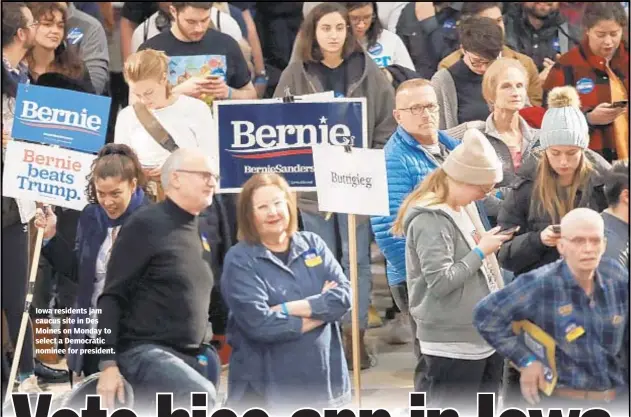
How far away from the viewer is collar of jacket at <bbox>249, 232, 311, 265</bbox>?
707 cm

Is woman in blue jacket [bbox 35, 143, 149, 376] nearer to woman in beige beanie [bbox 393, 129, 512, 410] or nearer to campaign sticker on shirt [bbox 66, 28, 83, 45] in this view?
campaign sticker on shirt [bbox 66, 28, 83, 45]

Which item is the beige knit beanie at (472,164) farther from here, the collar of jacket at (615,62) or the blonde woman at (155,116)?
the blonde woman at (155,116)

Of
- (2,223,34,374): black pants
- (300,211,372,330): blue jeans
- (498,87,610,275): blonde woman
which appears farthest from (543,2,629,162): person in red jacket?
(2,223,34,374): black pants

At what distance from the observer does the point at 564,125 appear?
720cm

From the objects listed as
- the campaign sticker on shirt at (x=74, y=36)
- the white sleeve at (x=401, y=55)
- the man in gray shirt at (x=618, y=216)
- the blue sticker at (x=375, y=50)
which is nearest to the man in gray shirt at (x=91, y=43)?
the campaign sticker on shirt at (x=74, y=36)

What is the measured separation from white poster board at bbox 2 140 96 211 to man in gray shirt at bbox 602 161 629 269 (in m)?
2.04

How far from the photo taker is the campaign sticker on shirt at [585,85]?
7441 mm

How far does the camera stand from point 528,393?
6980 mm

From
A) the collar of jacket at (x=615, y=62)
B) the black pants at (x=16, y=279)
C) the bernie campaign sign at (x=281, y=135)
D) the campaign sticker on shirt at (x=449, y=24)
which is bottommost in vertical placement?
the black pants at (x=16, y=279)

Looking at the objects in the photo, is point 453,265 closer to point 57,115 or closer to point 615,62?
point 615,62

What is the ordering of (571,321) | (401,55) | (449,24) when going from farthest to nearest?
1. (449,24)
2. (401,55)
3. (571,321)

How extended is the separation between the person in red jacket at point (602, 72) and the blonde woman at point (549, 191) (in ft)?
0.53

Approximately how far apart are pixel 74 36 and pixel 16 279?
102 cm

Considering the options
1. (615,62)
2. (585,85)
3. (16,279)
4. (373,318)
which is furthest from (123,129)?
(615,62)
